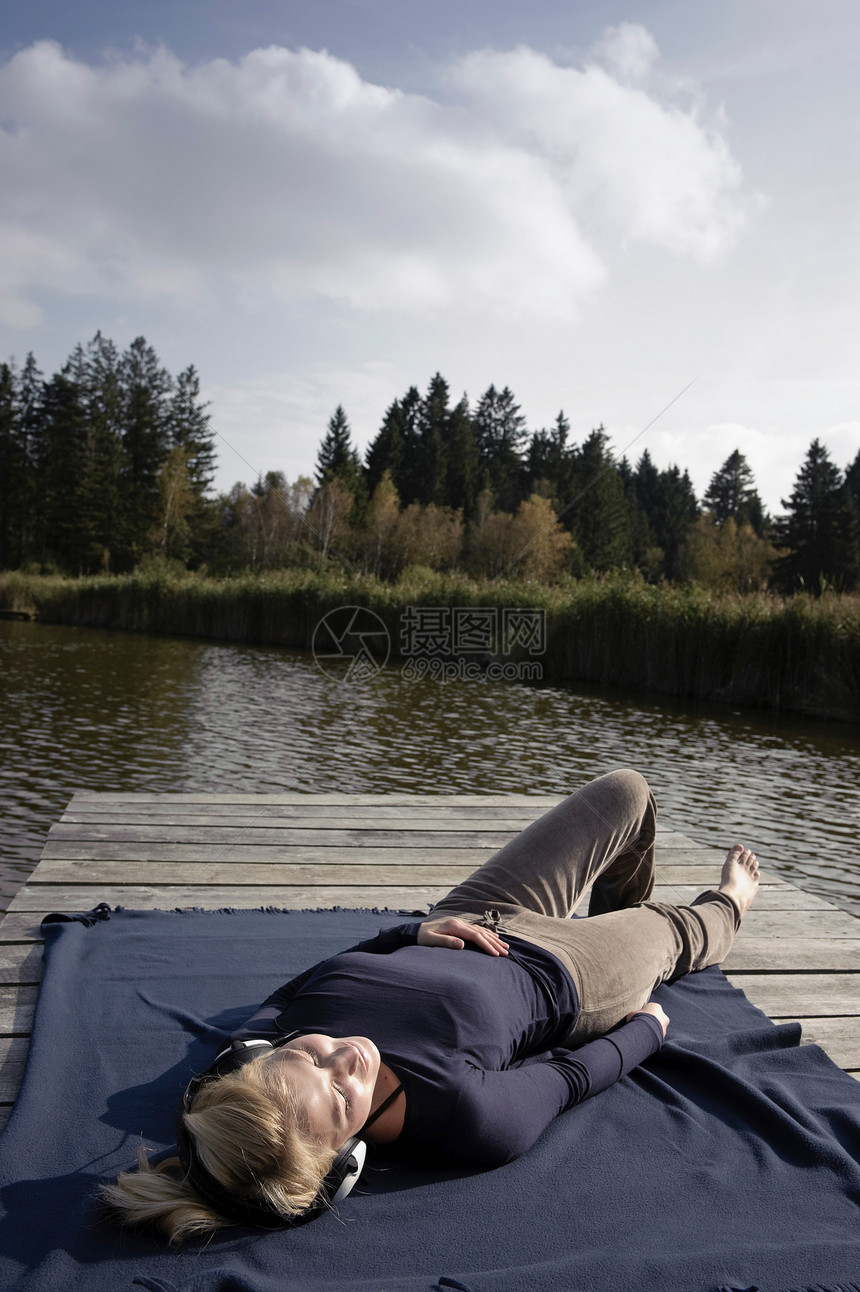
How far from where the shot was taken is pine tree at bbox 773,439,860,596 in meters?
39.4

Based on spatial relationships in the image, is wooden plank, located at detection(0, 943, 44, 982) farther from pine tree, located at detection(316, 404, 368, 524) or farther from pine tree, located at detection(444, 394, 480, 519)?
pine tree, located at detection(444, 394, 480, 519)

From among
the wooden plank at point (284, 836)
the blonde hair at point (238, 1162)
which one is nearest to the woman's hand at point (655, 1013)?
the blonde hair at point (238, 1162)

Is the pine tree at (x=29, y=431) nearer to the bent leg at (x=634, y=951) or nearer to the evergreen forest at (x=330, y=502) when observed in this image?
the evergreen forest at (x=330, y=502)

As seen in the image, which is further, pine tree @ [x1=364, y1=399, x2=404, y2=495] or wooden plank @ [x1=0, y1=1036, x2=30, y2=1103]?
pine tree @ [x1=364, y1=399, x2=404, y2=495]

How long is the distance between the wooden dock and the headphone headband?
21.8 inches

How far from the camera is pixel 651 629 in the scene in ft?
44.6

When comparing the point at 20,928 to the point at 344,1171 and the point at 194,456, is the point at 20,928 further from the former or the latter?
the point at 194,456

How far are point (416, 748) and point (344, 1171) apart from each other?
722 cm

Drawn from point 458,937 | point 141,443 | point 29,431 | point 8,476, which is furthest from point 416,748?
point 29,431

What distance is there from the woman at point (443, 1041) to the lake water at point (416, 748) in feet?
9.06

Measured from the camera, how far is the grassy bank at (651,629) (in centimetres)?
1196

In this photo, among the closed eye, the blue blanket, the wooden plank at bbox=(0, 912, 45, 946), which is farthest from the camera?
the wooden plank at bbox=(0, 912, 45, 946)

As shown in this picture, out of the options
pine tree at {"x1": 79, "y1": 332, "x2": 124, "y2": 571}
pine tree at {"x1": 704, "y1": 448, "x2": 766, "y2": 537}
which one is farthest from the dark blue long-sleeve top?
pine tree at {"x1": 704, "y1": 448, "x2": 766, "y2": 537}

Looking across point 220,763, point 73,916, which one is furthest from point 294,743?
point 73,916
